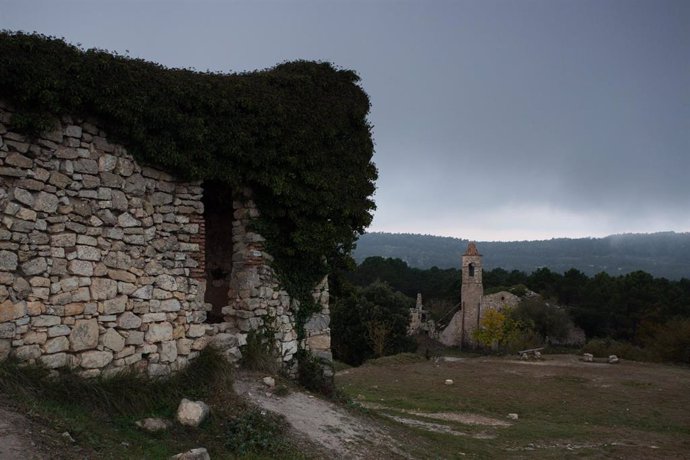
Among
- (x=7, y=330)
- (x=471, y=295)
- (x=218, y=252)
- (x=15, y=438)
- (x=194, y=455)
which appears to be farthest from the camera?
(x=471, y=295)

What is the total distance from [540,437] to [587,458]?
1997 millimetres

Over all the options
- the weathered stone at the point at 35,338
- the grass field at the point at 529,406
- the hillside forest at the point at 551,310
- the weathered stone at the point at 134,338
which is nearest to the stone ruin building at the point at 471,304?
the hillside forest at the point at 551,310

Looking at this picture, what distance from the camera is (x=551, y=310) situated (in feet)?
156

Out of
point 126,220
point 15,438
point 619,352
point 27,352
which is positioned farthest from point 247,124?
point 619,352

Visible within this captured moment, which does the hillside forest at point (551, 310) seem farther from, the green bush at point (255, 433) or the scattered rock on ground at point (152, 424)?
the scattered rock on ground at point (152, 424)

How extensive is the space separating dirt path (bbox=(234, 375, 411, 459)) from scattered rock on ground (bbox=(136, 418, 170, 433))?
1.50 metres

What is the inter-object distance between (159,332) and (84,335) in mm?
1154

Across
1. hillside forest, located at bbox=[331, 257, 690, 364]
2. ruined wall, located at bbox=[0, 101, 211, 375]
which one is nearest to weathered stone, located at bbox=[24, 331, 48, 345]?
ruined wall, located at bbox=[0, 101, 211, 375]

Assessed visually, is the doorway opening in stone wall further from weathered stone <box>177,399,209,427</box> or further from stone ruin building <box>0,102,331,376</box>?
weathered stone <box>177,399,209,427</box>

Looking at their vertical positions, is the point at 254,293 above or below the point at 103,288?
below

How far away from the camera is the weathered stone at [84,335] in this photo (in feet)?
22.9

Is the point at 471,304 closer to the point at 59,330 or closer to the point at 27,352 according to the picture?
the point at 59,330

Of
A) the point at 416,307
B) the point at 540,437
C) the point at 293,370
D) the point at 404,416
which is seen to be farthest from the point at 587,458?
the point at 416,307

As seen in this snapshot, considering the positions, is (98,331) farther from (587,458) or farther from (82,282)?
(587,458)
